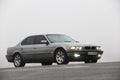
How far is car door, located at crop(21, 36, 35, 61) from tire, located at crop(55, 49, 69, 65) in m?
1.25

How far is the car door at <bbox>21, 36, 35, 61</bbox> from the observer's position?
15.3 meters

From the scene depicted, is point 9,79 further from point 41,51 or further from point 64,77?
point 41,51

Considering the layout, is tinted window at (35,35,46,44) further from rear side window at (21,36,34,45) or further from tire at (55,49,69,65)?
tire at (55,49,69,65)

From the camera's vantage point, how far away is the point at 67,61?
14109mm

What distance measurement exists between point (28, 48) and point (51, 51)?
125 cm

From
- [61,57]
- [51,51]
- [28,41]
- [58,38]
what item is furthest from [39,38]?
[61,57]

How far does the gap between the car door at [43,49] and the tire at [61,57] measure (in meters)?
0.30

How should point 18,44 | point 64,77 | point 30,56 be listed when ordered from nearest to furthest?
Result: point 64,77 → point 30,56 → point 18,44

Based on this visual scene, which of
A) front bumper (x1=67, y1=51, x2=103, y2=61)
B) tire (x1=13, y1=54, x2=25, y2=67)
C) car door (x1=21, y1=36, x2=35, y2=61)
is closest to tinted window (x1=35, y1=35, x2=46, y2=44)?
car door (x1=21, y1=36, x2=35, y2=61)

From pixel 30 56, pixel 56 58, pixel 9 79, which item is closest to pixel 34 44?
pixel 30 56

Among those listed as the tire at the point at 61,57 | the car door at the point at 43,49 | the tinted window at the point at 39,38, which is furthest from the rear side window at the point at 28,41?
the tire at the point at 61,57

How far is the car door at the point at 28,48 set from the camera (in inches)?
603

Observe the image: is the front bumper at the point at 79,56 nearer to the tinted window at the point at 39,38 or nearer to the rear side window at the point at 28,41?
the tinted window at the point at 39,38

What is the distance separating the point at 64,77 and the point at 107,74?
2.76 ft
